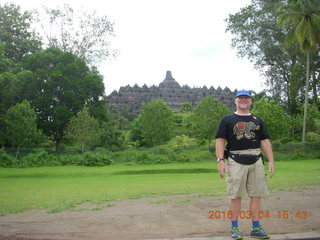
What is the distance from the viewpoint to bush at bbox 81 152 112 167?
26.4m

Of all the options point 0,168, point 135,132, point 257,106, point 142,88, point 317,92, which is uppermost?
point 142,88

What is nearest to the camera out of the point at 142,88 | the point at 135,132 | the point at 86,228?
the point at 86,228

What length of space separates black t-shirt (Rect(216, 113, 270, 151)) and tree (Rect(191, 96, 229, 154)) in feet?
85.0

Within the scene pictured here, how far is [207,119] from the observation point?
32062 millimetres

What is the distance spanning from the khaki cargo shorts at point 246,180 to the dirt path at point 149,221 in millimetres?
695

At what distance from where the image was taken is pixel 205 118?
32156 millimetres

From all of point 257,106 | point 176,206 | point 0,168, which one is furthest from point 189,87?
point 176,206

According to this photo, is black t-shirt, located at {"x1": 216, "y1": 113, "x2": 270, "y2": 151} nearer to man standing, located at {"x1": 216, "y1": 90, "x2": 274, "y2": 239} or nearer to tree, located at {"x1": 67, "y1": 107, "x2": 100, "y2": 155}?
man standing, located at {"x1": 216, "y1": 90, "x2": 274, "y2": 239}

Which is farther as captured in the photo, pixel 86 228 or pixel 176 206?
pixel 176 206

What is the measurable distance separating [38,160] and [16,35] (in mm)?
18061

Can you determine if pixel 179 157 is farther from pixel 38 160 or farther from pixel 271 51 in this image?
pixel 271 51

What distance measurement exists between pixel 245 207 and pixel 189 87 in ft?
275

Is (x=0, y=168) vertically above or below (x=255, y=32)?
below

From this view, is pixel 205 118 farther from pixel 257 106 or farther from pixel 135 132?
pixel 135 132
